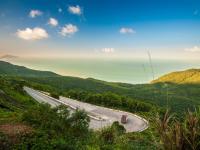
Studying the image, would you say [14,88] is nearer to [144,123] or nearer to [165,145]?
[144,123]

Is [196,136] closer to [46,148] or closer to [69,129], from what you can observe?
[46,148]

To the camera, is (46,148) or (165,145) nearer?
(165,145)

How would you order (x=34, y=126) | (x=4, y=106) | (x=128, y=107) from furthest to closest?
(x=128, y=107) < (x=4, y=106) < (x=34, y=126)

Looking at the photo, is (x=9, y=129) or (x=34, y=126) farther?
(x=34, y=126)

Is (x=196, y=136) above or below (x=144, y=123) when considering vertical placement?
above

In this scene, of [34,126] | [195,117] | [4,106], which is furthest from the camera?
[4,106]

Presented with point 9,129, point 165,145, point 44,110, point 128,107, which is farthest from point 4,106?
point 128,107

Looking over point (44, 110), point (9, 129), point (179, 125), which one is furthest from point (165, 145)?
point (44, 110)

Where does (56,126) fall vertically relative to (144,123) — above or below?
above

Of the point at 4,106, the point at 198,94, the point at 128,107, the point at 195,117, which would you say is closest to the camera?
the point at 195,117
